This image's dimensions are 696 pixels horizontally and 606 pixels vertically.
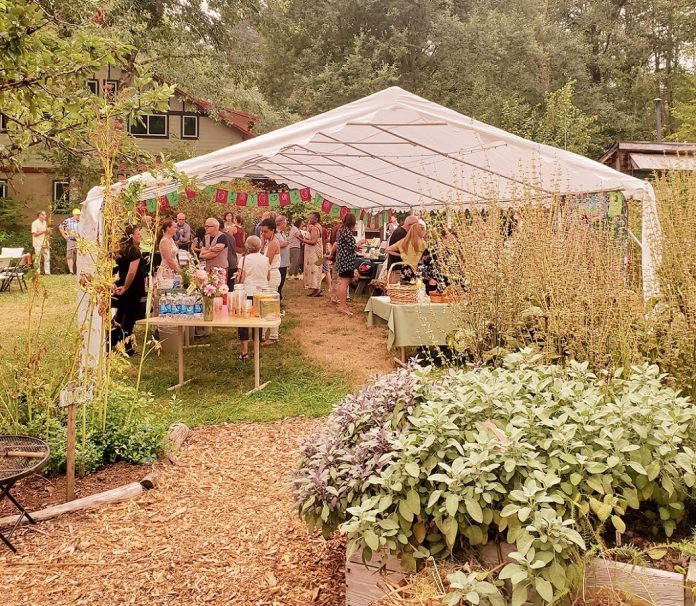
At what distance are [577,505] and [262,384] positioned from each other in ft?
15.6

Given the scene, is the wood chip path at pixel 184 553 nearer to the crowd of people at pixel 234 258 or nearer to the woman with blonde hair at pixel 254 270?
the crowd of people at pixel 234 258

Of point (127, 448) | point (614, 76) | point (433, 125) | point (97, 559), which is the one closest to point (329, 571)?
point (97, 559)

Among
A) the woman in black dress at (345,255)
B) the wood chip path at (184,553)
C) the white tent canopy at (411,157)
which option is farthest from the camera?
the woman in black dress at (345,255)

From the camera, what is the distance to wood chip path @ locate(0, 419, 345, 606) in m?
2.68

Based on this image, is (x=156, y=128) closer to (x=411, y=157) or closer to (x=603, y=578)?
(x=411, y=157)

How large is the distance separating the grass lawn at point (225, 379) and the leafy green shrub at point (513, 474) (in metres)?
2.30

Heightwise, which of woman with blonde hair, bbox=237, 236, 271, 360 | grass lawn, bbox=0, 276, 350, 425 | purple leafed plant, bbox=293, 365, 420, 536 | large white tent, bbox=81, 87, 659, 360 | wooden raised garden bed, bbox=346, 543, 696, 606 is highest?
large white tent, bbox=81, 87, 659, 360

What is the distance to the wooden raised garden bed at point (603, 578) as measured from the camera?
6.80 ft

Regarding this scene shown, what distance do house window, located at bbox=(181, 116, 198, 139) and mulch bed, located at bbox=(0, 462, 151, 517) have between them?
23158 millimetres

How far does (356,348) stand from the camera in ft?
26.9

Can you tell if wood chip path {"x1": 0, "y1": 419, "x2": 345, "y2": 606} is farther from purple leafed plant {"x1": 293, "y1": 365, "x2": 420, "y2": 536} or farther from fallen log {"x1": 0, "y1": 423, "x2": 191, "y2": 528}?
purple leafed plant {"x1": 293, "y1": 365, "x2": 420, "y2": 536}

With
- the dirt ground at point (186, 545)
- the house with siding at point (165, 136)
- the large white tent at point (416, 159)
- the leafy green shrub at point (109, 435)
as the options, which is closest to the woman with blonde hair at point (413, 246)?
the large white tent at point (416, 159)

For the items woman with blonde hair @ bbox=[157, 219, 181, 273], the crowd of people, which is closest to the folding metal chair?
the crowd of people

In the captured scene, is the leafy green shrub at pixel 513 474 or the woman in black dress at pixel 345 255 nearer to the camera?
the leafy green shrub at pixel 513 474
